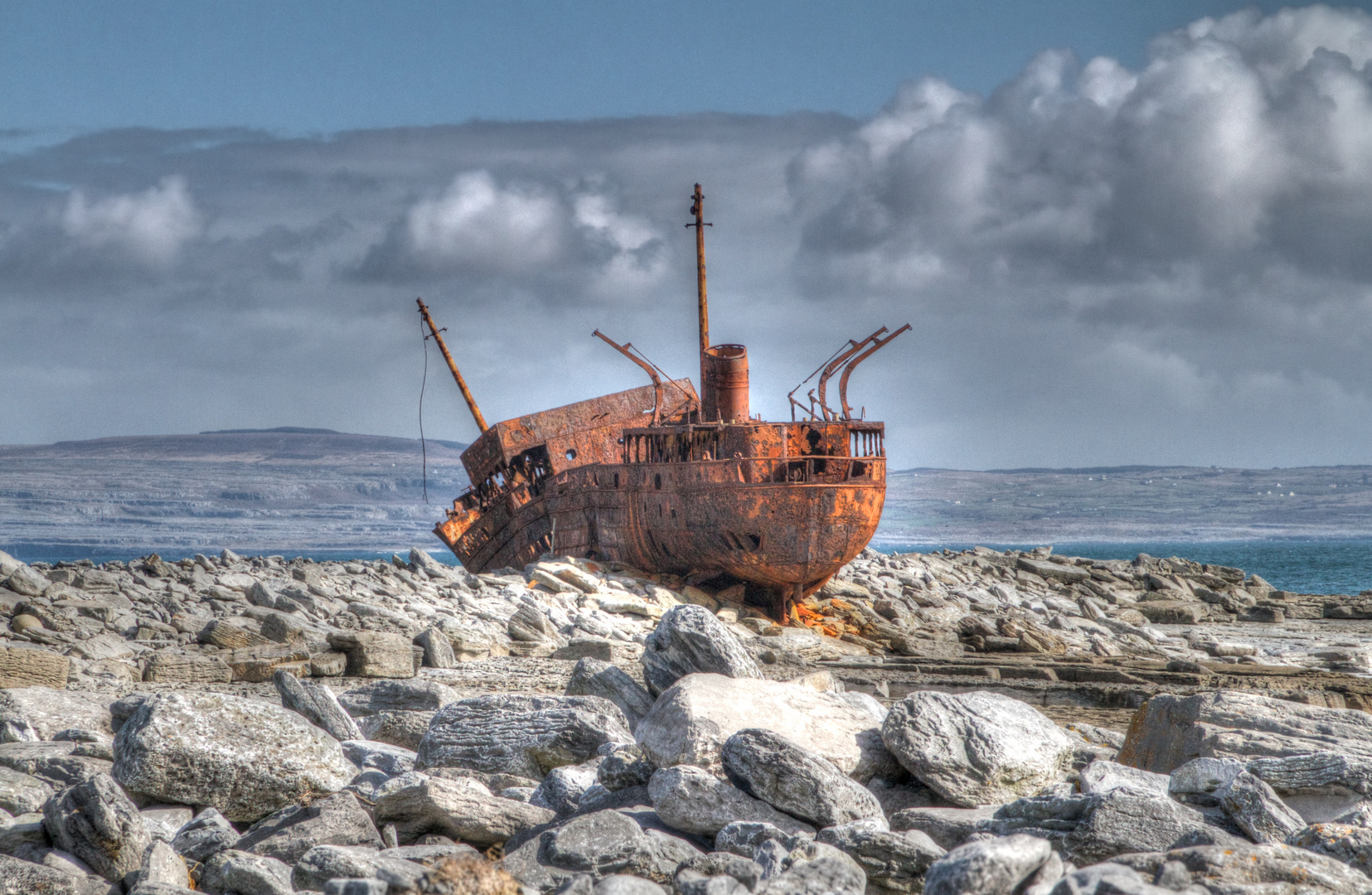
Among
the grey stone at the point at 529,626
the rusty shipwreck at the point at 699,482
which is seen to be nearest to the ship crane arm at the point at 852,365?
the rusty shipwreck at the point at 699,482

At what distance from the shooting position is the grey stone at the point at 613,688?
7512 mm

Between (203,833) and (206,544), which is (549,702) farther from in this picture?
(206,544)

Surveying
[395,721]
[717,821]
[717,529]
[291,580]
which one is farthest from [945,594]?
[717,821]

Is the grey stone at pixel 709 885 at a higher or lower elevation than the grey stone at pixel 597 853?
higher

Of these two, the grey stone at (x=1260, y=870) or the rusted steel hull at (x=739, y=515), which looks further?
the rusted steel hull at (x=739, y=515)

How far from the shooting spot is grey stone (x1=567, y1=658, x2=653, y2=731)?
24.6ft

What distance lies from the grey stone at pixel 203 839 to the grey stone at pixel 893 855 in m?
2.58

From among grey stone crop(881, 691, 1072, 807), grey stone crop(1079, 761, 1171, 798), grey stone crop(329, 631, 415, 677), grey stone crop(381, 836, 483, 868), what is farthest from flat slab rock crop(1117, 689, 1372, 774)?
grey stone crop(329, 631, 415, 677)

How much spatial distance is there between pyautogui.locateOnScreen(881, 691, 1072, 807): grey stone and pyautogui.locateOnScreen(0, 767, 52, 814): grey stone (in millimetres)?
4011

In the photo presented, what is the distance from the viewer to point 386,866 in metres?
3.93

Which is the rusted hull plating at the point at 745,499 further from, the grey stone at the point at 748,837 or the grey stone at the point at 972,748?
the grey stone at the point at 748,837

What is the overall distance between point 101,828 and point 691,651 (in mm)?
3500

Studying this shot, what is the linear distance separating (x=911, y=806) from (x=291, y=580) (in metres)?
12.5

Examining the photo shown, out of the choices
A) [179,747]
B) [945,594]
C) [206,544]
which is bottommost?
[206,544]
